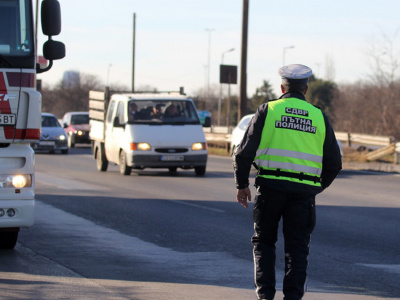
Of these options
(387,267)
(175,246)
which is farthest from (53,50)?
(387,267)

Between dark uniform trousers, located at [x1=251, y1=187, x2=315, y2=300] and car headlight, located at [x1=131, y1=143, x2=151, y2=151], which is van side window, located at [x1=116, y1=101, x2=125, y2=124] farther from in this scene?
dark uniform trousers, located at [x1=251, y1=187, x2=315, y2=300]

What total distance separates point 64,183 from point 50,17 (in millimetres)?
10121

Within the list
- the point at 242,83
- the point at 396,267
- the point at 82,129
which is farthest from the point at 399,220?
the point at 82,129

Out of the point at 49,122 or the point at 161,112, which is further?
the point at 49,122

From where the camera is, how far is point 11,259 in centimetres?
845

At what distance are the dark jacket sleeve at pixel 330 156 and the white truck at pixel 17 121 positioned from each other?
3326mm

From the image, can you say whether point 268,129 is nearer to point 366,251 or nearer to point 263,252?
point 263,252

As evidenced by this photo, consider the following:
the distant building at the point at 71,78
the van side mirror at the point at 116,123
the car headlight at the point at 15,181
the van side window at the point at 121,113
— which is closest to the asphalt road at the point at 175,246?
the car headlight at the point at 15,181

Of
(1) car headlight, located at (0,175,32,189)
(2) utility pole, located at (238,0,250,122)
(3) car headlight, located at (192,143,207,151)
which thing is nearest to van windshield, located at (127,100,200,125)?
(3) car headlight, located at (192,143,207,151)

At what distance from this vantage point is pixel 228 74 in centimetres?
3509

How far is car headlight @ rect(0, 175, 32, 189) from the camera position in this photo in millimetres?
8039

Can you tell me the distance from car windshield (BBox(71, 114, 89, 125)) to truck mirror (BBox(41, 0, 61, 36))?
31709mm

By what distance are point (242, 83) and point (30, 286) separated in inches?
1023

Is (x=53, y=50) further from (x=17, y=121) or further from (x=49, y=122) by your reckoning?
(x=49, y=122)
